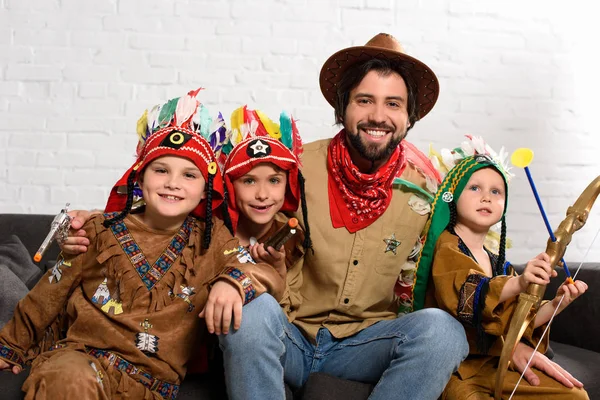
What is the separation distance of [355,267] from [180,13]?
1616 millimetres

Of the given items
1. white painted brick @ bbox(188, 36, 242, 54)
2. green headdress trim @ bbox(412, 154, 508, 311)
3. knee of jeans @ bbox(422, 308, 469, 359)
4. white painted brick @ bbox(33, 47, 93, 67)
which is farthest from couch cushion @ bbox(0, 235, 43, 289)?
knee of jeans @ bbox(422, 308, 469, 359)

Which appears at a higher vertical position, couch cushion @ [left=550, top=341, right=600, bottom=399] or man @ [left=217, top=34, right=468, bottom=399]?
man @ [left=217, top=34, right=468, bottom=399]

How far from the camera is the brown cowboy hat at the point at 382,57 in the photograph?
2.20m

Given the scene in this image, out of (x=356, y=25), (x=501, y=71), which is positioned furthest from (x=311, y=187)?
(x=501, y=71)

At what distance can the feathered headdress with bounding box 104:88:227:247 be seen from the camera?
1.96 metres

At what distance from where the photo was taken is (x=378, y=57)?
2.22m

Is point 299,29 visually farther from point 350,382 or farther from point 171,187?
point 350,382

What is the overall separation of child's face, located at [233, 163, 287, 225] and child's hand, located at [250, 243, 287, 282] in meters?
0.10

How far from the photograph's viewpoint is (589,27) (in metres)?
3.42

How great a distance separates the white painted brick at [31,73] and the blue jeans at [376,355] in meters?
1.80

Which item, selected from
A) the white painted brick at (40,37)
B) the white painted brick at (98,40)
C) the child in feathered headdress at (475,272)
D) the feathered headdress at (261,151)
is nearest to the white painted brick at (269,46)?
the white painted brick at (98,40)

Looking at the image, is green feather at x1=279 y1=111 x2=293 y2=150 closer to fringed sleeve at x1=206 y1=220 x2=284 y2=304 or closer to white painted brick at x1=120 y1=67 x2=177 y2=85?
fringed sleeve at x1=206 y1=220 x2=284 y2=304

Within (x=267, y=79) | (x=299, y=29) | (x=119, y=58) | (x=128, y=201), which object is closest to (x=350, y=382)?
(x=128, y=201)

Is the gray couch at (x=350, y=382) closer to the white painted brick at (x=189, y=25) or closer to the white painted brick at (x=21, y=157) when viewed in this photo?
the white painted brick at (x=21, y=157)
